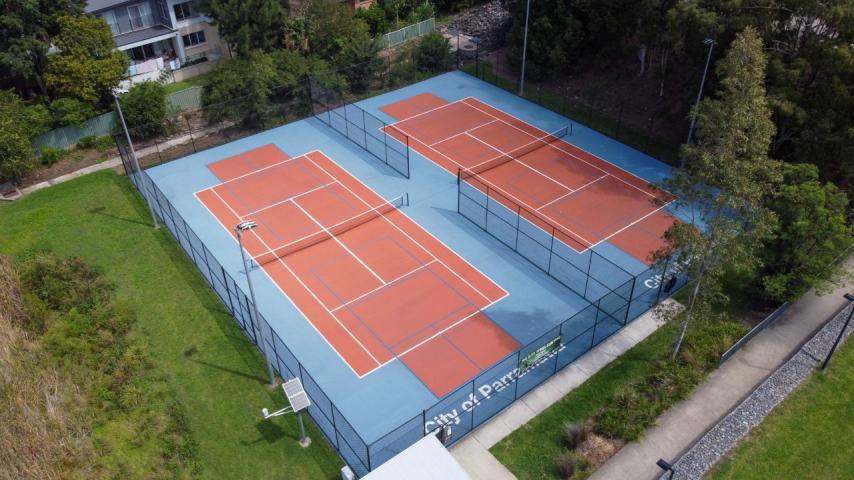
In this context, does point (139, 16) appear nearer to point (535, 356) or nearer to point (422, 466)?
point (535, 356)

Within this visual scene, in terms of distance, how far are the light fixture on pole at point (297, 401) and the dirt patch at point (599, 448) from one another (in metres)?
8.14

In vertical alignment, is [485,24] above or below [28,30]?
below

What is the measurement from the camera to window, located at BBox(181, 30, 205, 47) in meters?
44.2

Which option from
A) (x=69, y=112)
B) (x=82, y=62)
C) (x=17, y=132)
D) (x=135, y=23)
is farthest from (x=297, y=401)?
(x=135, y=23)

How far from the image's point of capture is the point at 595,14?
125ft

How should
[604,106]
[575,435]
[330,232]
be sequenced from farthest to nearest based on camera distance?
[604,106] < [330,232] < [575,435]

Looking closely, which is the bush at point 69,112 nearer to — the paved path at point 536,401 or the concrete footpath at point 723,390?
the paved path at point 536,401

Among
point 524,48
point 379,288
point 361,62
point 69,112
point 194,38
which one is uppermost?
point 524,48

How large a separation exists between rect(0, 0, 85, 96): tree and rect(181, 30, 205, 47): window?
8579 millimetres

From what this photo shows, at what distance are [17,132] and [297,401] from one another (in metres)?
23.5

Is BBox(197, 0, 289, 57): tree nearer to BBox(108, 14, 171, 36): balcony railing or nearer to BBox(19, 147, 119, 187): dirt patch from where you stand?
BBox(108, 14, 171, 36): balcony railing

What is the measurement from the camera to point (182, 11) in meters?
43.0

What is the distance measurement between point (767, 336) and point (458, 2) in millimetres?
37202

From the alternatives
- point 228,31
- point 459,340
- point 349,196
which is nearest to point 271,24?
point 228,31
